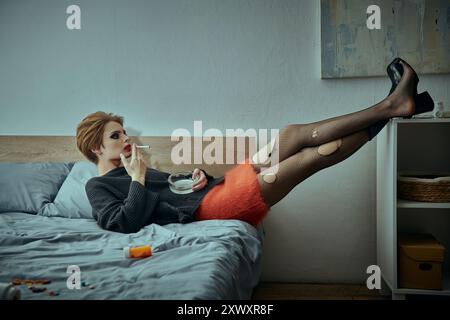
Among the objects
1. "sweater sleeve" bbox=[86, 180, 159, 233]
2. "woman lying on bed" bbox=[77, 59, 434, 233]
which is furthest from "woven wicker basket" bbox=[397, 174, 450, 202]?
"sweater sleeve" bbox=[86, 180, 159, 233]

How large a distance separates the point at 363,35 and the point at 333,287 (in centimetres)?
132

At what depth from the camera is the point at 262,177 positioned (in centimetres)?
212

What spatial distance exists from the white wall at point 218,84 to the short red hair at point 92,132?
25 centimetres

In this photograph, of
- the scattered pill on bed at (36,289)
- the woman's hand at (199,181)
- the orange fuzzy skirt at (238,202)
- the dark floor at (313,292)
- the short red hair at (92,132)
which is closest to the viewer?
the scattered pill on bed at (36,289)

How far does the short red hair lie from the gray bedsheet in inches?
19.9

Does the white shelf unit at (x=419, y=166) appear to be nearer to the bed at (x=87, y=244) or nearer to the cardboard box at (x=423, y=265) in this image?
the cardboard box at (x=423, y=265)

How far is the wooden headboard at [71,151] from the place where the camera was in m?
2.58

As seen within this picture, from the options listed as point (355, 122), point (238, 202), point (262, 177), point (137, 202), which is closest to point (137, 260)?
point (137, 202)

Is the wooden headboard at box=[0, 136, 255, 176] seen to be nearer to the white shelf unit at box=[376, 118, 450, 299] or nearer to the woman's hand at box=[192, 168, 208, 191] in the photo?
the woman's hand at box=[192, 168, 208, 191]

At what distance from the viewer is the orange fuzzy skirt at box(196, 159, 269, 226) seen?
2.07 metres

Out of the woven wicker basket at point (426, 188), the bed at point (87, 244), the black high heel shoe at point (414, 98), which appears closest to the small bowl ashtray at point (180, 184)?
the bed at point (87, 244)

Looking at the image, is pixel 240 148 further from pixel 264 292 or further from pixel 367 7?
pixel 367 7

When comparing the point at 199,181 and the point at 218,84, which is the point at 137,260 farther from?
the point at 218,84
